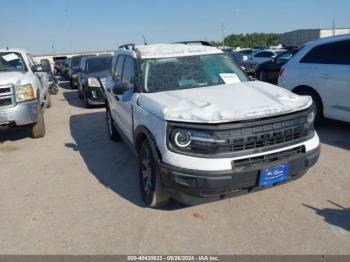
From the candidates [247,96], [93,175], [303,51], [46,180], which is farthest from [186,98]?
[303,51]

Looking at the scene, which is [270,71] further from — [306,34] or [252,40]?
[252,40]

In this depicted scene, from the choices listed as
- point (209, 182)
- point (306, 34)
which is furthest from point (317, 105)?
point (306, 34)

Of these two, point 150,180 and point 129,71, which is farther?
point 129,71

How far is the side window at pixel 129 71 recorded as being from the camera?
4725 mm

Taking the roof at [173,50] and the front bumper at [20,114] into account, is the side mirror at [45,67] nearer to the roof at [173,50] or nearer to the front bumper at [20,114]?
the front bumper at [20,114]

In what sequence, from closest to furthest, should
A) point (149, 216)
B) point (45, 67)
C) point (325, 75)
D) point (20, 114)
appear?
1. point (149, 216)
2. point (325, 75)
3. point (20, 114)
4. point (45, 67)

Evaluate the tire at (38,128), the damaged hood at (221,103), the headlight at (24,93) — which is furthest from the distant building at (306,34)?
the damaged hood at (221,103)

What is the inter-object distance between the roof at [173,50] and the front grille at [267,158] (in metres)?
2.09

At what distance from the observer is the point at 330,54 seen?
6.45m

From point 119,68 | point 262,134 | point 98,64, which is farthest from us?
point 98,64

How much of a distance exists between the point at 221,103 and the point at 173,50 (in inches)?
64.8

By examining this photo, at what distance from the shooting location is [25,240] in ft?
11.7

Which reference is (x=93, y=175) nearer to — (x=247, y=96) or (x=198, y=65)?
(x=198, y=65)

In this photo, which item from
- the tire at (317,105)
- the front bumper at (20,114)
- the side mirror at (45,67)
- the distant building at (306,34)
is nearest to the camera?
the front bumper at (20,114)
